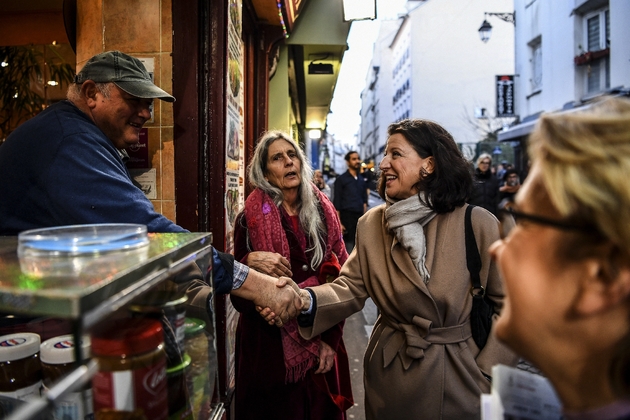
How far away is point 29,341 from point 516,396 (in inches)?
49.5

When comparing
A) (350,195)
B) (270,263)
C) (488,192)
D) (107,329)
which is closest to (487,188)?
(488,192)

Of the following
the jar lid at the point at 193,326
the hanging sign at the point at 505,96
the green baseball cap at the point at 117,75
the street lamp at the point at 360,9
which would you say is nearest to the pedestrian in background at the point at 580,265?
the jar lid at the point at 193,326

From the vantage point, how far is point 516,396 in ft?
3.29

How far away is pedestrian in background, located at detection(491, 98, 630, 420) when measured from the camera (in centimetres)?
75

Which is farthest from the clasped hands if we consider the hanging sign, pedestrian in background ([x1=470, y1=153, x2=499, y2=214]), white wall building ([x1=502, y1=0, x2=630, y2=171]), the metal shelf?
the hanging sign

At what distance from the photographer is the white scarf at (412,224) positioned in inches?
85.7

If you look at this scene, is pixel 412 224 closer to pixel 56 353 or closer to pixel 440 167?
pixel 440 167

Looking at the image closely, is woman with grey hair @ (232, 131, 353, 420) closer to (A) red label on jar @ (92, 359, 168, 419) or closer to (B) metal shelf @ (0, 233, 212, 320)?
(A) red label on jar @ (92, 359, 168, 419)

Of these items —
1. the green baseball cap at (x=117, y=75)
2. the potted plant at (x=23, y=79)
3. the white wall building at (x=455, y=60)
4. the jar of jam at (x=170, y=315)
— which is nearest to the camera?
the jar of jam at (x=170, y=315)

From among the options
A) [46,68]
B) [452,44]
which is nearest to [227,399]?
[46,68]

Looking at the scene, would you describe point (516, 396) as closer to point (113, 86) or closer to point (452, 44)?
point (113, 86)

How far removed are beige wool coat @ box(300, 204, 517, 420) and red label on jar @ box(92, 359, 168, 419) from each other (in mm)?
1315

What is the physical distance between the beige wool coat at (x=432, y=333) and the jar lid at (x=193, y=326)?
1079mm

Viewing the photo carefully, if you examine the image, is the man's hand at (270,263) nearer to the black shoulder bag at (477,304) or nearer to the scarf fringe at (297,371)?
the scarf fringe at (297,371)
